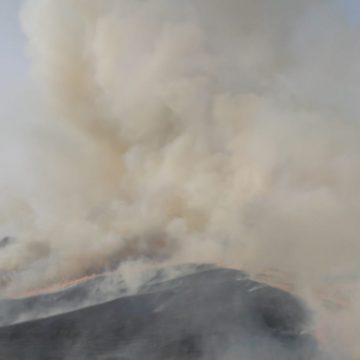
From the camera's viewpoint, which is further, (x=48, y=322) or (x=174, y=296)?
(x=174, y=296)

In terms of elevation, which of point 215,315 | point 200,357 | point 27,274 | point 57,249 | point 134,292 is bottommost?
point 200,357

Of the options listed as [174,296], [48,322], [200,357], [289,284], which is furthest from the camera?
[289,284]

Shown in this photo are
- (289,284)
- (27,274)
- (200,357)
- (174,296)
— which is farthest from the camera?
(27,274)

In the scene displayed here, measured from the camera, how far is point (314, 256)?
63.9 feet

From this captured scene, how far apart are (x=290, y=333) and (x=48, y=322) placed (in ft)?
21.1

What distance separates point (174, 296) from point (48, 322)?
11.8 feet

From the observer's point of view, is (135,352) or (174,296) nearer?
(135,352)

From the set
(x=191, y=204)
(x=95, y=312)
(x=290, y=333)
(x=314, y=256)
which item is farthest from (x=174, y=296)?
(x=191, y=204)

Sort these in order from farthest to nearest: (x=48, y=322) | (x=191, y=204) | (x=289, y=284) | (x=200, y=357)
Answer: (x=191, y=204) < (x=289, y=284) < (x=48, y=322) < (x=200, y=357)

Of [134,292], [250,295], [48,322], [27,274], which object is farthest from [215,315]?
[27,274]

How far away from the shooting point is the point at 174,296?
16625mm

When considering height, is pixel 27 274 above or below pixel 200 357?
above

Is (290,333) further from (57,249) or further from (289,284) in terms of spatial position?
(57,249)

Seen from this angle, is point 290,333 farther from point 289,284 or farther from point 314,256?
point 314,256
